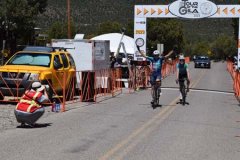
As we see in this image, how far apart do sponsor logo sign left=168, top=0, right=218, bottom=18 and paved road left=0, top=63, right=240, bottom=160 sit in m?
17.4

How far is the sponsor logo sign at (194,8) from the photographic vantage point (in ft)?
112

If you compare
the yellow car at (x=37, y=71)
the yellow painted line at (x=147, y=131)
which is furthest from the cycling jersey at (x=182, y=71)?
the yellow car at (x=37, y=71)

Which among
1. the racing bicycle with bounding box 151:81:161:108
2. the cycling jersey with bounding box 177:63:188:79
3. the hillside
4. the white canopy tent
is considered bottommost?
the racing bicycle with bounding box 151:81:161:108

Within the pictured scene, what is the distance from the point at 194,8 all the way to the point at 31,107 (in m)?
23.3

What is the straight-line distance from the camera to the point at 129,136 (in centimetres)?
1154

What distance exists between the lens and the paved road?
30.7 feet

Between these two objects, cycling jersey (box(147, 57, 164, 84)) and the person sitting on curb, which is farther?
cycling jersey (box(147, 57, 164, 84))

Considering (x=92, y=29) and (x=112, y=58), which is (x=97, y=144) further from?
(x=92, y=29)

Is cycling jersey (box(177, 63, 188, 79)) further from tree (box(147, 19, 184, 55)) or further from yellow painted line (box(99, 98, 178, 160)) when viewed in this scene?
tree (box(147, 19, 184, 55))

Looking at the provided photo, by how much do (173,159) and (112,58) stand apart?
23843 millimetres

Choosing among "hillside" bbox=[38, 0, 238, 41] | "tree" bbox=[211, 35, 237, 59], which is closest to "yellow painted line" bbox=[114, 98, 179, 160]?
"hillside" bbox=[38, 0, 238, 41]

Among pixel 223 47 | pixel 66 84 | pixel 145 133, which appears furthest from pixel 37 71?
pixel 223 47

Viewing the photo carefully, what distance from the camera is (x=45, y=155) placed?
9109mm

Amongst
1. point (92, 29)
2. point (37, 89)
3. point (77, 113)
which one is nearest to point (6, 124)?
point (37, 89)
